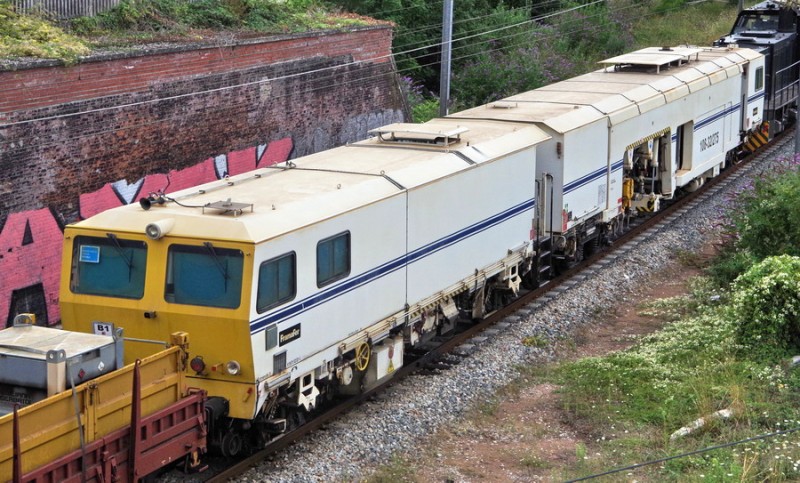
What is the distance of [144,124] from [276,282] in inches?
308

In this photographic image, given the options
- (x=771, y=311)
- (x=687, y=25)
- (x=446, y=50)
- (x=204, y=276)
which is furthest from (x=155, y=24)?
(x=687, y=25)

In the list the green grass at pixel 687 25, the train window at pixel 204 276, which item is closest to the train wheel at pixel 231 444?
the train window at pixel 204 276

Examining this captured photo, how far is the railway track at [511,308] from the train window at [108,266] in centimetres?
206

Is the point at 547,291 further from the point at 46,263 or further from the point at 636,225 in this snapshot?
the point at 46,263

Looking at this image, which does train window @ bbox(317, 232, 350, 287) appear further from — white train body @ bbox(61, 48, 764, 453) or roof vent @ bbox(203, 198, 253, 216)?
roof vent @ bbox(203, 198, 253, 216)

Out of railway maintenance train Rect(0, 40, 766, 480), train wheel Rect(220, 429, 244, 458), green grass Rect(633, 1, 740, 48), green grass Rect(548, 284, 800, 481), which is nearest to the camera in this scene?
railway maintenance train Rect(0, 40, 766, 480)

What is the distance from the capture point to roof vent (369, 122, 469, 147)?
14.5m

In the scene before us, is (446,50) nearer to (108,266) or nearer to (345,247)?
(345,247)

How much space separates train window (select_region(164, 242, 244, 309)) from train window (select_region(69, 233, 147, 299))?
34 centimetres

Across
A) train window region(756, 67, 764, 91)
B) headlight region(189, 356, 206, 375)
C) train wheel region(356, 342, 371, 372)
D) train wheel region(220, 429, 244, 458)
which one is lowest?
train wheel region(220, 429, 244, 458)

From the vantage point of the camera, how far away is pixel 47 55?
1573cm

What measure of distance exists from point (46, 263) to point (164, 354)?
6717mm

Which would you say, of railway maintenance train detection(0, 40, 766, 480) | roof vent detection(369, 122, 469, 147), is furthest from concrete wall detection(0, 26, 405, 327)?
roof vent detection(369, 122, 469, 147)

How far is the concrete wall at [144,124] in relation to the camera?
15133 mm
